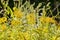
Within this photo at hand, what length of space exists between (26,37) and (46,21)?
1.00ft

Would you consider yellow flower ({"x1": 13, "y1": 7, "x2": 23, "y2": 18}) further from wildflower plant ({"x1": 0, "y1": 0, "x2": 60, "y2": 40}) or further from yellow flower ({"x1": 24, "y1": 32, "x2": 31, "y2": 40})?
yellow flower ({"x1": 24, "y1": 32, "x2": 31, "y2": 40})

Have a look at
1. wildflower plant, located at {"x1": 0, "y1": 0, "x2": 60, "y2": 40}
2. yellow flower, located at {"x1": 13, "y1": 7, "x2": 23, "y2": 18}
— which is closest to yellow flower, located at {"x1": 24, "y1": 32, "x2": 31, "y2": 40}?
wildflower plant, located at {"x1": 0, "y1": 0, "x2": 60, "y2": 40}

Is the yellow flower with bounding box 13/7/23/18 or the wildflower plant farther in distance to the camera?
the yellow flower with bounding box 13/7/23/18

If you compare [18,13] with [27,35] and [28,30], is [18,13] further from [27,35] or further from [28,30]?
[27,35]

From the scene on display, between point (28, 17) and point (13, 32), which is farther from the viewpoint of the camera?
point (28, 17)

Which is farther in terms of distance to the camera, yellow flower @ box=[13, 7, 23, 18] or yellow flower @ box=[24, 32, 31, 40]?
yellow flower @ box=[13, 7, 23, 18]

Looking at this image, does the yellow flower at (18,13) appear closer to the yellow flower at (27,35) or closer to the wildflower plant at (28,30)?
the wildflower plant at (28,30)

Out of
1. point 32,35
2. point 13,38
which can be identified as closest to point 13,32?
point 13,38

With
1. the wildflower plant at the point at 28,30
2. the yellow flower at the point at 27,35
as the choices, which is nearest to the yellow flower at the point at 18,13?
the wildflower plant at the point at 28,30

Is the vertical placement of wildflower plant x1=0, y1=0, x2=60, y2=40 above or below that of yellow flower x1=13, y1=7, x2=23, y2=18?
below

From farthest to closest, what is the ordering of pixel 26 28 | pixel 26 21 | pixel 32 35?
1. pixel 26 21
2. pixel 26 28
3. pixel 32 35

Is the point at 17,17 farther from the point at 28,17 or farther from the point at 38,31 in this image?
the point at 38,31

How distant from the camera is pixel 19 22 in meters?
2.57

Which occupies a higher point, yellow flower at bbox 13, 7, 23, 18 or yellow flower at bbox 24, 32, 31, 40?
yellow flower at bbox 13, 7, 23, 18
